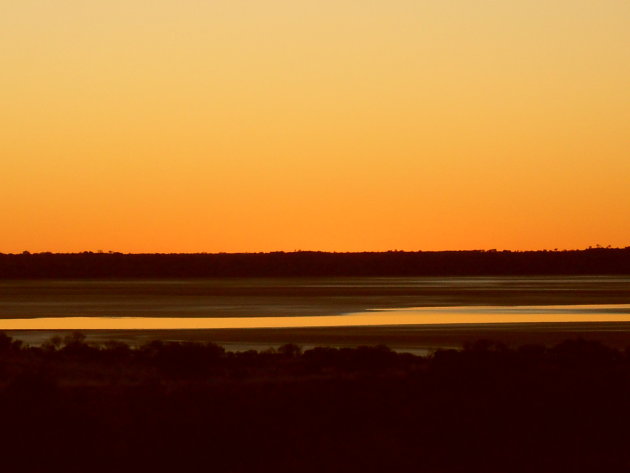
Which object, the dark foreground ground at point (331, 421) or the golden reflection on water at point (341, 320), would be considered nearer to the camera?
the dark foreground ground at point (331, 421)

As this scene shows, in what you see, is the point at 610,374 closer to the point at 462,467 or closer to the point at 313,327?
the point at 462,467

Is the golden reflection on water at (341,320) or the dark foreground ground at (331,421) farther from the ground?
the golden reflection on water at (341,320)

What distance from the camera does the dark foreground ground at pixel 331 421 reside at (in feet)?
39.8

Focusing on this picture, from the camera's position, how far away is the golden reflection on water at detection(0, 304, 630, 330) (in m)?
45.8

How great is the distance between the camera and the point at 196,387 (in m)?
17.9

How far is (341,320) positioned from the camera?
1962 inches

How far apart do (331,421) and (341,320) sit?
117 feet

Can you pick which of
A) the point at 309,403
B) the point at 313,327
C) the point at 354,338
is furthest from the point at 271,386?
the point at 313,327

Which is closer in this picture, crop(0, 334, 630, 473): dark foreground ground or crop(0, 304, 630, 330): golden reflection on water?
crop(0, 334, 630, 473): dark foreground ground

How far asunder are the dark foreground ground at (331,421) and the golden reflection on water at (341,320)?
24789 millimetres

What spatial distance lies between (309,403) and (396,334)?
2375cm

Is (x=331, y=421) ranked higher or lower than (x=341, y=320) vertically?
lower

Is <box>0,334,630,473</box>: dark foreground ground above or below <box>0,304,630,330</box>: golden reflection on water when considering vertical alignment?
below

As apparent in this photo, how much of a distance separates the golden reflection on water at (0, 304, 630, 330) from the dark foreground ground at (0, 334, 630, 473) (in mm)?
24789
